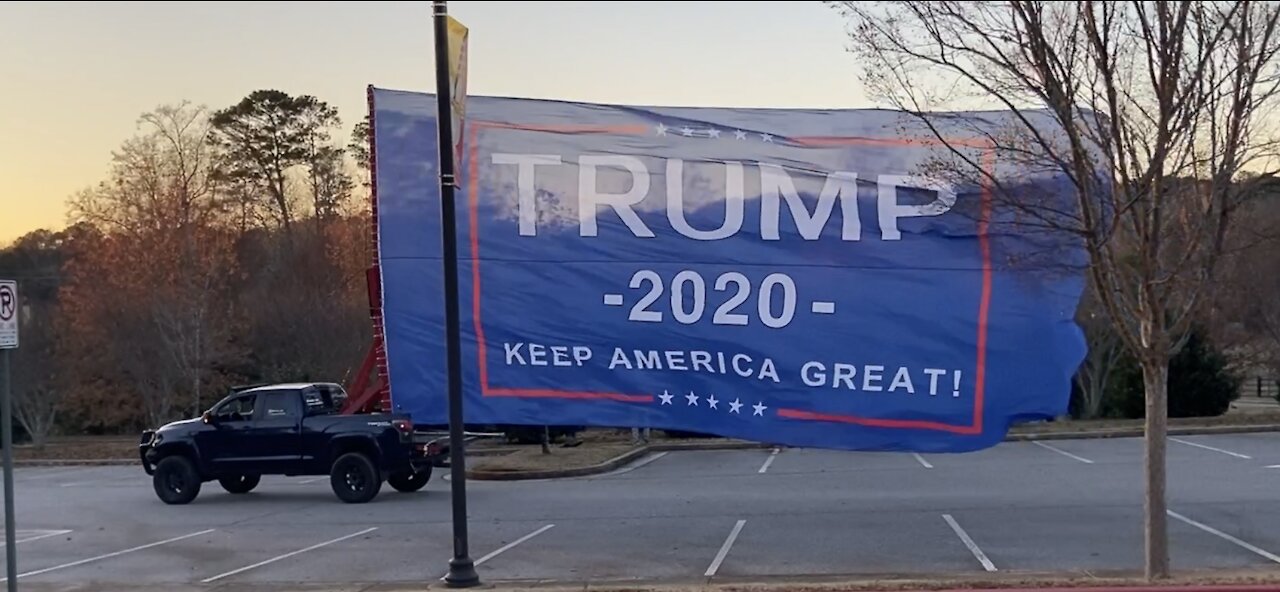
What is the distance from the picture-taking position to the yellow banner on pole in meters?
11.6

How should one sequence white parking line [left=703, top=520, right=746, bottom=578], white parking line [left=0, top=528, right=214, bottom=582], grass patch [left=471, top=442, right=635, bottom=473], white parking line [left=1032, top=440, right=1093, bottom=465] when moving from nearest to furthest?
white parking line [left=703, top=520, right=746, bottom=578] → white parking line [left=0, top=528, right=214, bottom=582] → white parking line [left=1032, top=440, right=1093, bottom=465] → grass patch [left=471, top=442, right=635, bottom=473]

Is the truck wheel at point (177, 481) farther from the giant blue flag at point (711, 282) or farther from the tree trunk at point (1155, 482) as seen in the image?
the tree trunk at point (1155, 482)

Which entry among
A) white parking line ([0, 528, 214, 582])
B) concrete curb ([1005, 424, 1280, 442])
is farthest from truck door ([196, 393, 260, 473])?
concrete curb ([1005, 424, 1280, 442])

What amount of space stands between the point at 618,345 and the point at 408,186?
290 centimetres

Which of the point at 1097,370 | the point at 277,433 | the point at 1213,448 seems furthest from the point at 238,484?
the point at 1097,370

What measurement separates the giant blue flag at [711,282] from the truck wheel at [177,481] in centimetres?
839

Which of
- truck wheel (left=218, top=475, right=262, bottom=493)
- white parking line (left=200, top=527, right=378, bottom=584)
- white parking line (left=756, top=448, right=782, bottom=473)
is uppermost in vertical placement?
white parking line (left=200, top=527, right=378, bottom=584)

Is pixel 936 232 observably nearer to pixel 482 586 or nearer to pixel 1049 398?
pixel 1049 398

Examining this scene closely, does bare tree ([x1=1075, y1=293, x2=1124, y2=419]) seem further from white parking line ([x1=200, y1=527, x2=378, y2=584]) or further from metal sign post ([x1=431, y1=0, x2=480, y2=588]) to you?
metal sign post ([x1=431, y1=0, x2=480, y2=588])

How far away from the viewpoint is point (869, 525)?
15633mm

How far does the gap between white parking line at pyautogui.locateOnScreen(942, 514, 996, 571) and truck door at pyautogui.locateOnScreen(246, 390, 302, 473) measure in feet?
33.9

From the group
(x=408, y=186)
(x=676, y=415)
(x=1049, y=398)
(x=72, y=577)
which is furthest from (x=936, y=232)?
(x=72, y=577)

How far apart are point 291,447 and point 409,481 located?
1.97m

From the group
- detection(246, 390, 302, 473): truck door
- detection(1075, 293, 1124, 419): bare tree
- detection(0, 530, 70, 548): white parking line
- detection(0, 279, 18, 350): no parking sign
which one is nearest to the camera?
detection(0, 279, 18, 350): no parking sign
